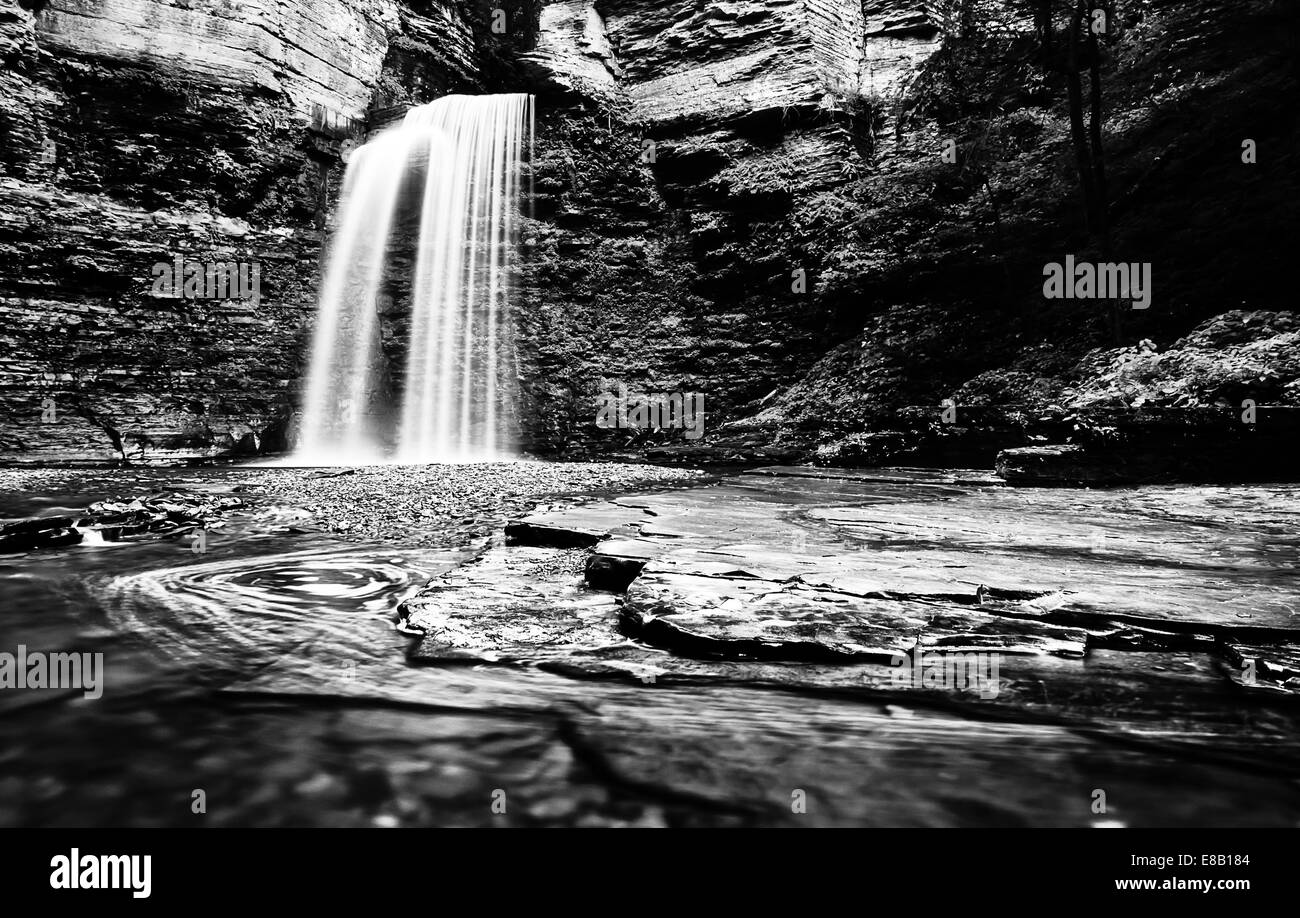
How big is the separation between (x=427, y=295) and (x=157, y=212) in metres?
5.98

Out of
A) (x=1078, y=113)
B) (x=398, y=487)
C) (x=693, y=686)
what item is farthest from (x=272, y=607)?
(x=1078, y=113)

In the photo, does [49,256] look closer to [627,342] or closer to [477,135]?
[477,135]

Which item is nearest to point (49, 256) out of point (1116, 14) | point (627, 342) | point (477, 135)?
point (477, 135)

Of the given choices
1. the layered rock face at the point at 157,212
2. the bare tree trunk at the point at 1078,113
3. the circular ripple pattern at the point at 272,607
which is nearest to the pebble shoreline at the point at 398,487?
the circular ripple pattern at the point at 272,607

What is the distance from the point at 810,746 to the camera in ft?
6.91

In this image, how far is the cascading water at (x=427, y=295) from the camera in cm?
1712

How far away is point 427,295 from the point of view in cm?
1738

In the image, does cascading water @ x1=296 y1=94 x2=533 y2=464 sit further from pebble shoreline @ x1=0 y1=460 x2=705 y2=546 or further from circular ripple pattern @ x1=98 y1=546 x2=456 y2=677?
circular ripple pattern @ x1=98 y1=546 x2=456 y2=677

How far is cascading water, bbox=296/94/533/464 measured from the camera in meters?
17.1

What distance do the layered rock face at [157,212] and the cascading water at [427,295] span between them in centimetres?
83

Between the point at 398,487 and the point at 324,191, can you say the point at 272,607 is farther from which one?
the point at 324,191

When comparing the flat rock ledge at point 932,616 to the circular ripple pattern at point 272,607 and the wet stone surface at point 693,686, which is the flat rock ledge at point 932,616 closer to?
the wet stone surface at point 693,686
